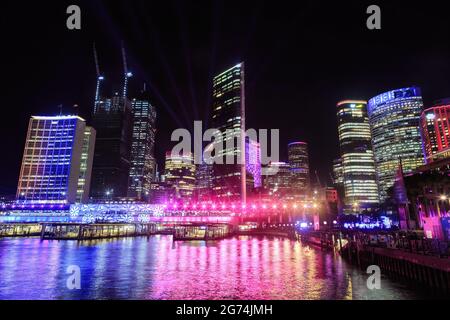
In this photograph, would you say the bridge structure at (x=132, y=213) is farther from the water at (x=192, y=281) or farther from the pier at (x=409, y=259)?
the water at (x=192, y=281)

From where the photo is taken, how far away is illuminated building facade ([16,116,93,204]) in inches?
6841

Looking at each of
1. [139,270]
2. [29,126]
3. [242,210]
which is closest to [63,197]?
[29,126]

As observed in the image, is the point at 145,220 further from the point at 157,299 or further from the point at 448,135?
the point at 448,135

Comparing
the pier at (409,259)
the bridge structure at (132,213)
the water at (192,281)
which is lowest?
the water at (192,281)

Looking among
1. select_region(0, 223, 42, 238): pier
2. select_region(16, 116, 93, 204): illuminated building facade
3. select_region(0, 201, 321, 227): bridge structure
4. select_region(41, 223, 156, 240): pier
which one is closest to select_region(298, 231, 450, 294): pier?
select_region(41, 223, 156, 240): pier

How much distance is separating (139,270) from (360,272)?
26811 mm

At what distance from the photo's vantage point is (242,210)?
477ft

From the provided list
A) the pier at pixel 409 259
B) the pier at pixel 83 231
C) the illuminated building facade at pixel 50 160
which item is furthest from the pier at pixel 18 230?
the pier at pixel 409 259

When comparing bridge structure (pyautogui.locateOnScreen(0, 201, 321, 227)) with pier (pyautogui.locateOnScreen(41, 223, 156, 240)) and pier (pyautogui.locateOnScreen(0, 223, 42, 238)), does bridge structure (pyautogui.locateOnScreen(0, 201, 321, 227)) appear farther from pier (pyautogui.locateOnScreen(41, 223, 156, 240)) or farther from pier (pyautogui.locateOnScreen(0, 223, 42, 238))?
pier (pyautogui.locateOnScreen(41, 223, 156, 240))

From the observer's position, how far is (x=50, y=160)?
177 m

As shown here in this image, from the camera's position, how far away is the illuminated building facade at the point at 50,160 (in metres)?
174

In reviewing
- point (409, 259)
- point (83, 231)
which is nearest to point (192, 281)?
point (409, 259)

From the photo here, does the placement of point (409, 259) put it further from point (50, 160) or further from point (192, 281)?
point (50, 160)
